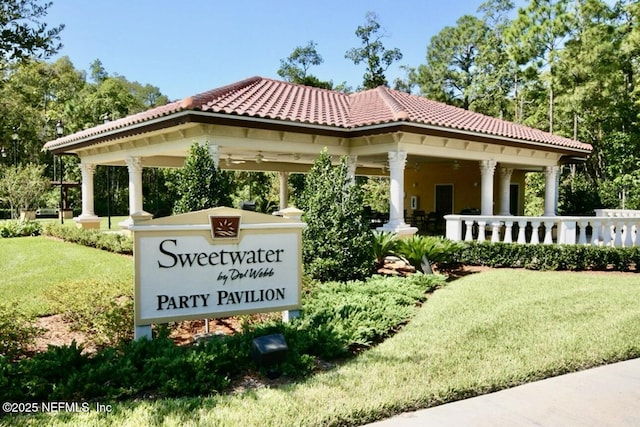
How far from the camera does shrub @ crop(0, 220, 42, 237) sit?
1912 cm

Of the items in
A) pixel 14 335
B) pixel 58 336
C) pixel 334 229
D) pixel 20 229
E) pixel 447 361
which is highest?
pixel 334 229

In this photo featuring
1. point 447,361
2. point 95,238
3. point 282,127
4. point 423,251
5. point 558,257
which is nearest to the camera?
point 447,361

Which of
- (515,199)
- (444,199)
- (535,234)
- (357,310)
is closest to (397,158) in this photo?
(535,234)

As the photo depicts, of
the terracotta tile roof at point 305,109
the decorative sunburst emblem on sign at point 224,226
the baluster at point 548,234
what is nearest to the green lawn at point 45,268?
the decorative sunburst emblem on sign at point 224,226

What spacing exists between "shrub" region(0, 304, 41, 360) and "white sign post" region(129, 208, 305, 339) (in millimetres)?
1308

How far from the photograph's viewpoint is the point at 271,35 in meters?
22.0

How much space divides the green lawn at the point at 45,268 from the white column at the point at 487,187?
10.1 metres

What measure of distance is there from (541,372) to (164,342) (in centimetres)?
366

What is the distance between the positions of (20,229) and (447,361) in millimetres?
20523

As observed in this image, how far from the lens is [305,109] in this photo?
43.4ft

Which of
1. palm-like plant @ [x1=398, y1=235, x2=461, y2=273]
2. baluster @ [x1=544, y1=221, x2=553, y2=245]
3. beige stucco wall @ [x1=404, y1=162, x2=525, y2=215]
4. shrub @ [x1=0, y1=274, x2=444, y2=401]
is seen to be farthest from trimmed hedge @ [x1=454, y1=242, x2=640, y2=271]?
beige stucco wall @ [x1=404, y1=162, x2=525, y2=215]

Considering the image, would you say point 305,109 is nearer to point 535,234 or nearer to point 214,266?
point 535,234

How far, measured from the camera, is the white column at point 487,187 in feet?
46.5

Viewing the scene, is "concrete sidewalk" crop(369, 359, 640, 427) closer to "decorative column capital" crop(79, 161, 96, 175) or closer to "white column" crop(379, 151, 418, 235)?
"white column" crop(379, 151, 418, 235)
